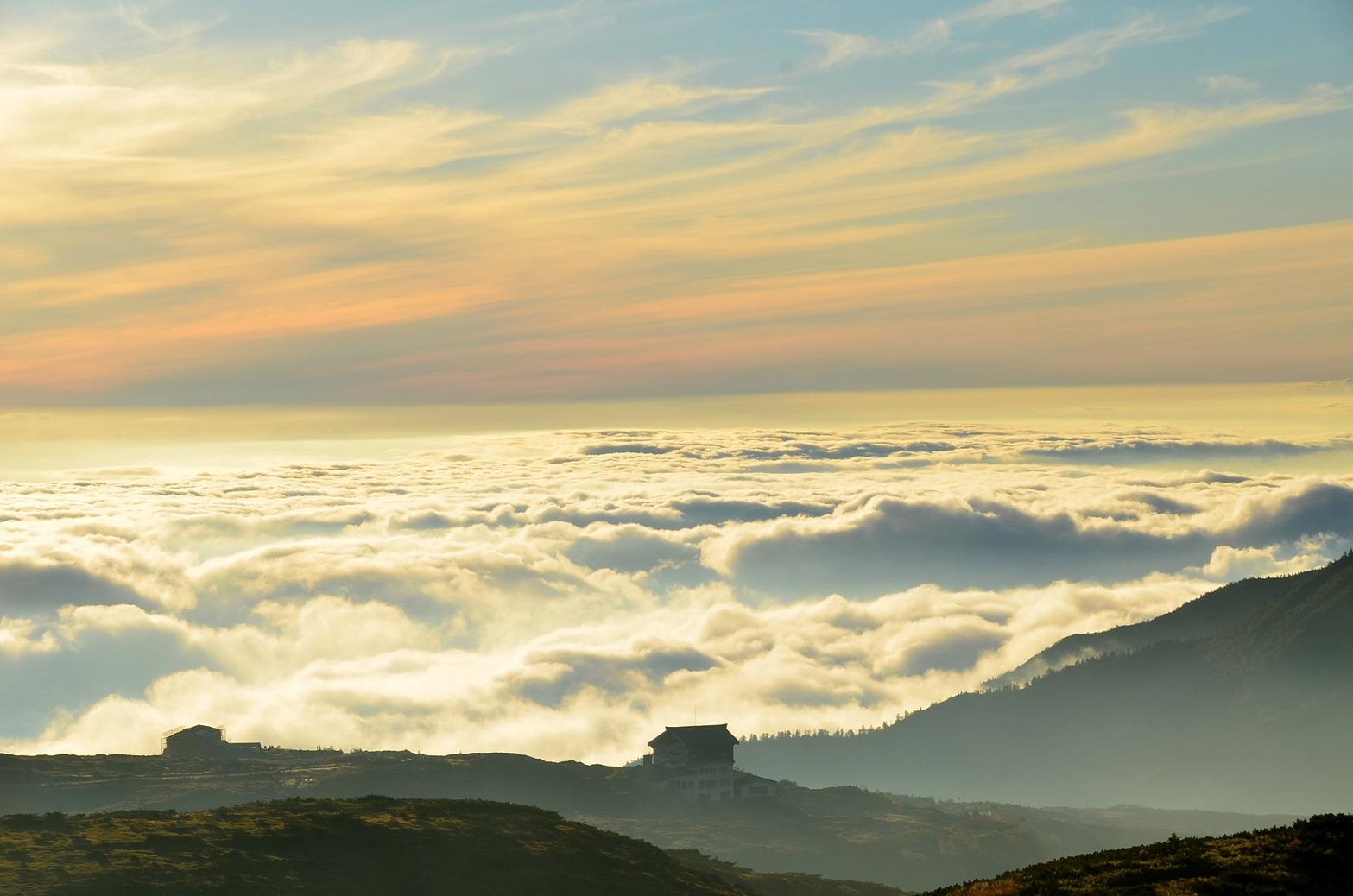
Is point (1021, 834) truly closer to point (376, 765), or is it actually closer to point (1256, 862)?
point (376, 765)

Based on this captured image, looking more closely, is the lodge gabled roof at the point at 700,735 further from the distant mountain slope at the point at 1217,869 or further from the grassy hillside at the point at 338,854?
the distant mountain slope at the point at 1217,869

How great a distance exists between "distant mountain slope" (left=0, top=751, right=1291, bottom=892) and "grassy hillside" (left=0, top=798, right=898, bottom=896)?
159 ft

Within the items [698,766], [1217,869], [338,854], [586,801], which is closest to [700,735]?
[698,766]

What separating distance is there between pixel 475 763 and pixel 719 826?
3463cm

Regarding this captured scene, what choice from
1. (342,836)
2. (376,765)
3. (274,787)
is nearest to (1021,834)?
(376,765)

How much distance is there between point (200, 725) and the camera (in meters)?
175

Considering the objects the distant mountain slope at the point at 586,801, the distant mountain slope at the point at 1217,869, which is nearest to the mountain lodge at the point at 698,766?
the distant mountain slope at the point at 586,801

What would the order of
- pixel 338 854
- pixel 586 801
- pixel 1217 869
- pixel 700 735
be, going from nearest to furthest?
pixel 1217 869 → pixel 338 854 → pixel 586 801 → pixel 700 735

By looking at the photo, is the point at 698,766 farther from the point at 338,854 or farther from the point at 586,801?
the point at 338,854

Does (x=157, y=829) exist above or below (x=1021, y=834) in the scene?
above

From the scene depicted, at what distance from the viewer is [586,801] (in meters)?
159

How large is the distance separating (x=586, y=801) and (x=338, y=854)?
90852 millimetres

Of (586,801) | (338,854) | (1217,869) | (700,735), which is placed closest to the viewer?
(1217,869)

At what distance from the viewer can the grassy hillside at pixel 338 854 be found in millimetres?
63500
